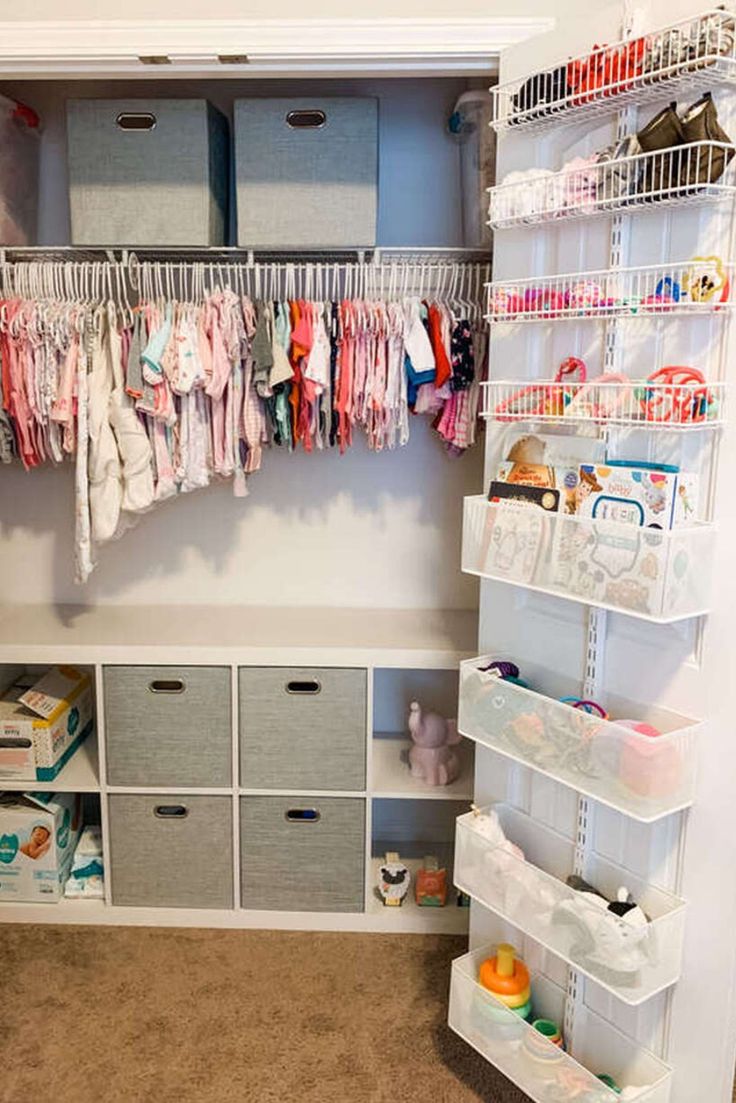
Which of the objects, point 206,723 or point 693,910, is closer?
point 693,910

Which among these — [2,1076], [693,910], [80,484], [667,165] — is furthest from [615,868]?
[80,484]

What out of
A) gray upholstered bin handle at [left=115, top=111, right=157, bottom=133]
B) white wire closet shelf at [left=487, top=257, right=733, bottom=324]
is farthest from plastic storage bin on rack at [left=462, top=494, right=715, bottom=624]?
gray upholstered bin handle at [left=115, top=111, right=157, bottom=133]

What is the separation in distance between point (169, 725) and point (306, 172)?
59.2 inches

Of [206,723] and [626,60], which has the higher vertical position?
[626,60]

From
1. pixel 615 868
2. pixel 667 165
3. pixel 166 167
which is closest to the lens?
pixel 667 165

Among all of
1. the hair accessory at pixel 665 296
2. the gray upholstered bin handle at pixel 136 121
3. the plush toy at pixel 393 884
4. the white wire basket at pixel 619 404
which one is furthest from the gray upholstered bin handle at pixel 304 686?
the gray upholstered bin handle at pixel 136 121

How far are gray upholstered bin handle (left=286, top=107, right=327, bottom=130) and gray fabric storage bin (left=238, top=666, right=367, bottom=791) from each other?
1.40 metres

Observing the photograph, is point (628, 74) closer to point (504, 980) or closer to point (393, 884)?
point (504, 980)

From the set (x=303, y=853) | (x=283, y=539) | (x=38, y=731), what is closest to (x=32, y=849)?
(x=38, y=731)

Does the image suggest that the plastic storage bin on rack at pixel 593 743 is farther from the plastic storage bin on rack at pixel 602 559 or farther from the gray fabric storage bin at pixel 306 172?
the gray fabric storage bin at pixel 306 172

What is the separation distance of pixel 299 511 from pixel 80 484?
0.70 metres

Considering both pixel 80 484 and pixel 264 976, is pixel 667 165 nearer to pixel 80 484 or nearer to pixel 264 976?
pixel 80 484

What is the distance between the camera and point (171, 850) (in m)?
2.58

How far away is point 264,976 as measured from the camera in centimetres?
239
